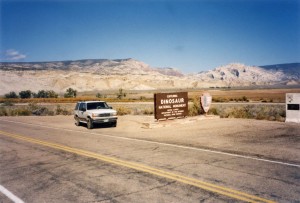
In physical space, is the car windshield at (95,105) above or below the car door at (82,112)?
above

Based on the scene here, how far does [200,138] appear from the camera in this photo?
44.6 feet

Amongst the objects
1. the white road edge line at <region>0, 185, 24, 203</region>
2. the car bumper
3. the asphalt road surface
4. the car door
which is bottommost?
the white road edge line at <region>0, 185, 24, 203</region>

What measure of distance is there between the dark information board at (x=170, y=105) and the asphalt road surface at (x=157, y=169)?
425cm

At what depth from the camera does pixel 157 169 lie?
8242mm

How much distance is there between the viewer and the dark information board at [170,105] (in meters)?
18.3

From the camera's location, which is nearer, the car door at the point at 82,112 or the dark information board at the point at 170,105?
the dark information board at the point at 170,105

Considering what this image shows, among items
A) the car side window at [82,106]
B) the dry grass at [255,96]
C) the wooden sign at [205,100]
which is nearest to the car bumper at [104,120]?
the car side window at [82,106]

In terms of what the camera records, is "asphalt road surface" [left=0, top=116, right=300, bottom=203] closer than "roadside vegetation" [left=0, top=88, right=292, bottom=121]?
Yes

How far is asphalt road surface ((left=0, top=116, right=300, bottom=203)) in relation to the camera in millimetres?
6246

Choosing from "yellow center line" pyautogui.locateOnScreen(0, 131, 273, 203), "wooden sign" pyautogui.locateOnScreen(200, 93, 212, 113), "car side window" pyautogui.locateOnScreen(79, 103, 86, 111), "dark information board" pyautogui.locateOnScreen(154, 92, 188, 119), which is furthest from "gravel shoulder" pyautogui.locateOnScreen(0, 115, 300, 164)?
"car side window" pyautogui.locateOnScreen(79, 103, 86, 111)

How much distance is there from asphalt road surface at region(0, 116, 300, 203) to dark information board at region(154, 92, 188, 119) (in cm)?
425

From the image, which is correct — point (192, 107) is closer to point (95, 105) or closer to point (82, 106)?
point (95, 105)

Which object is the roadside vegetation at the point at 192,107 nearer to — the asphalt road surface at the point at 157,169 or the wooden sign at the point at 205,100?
the wooden sign at the point at 205,100

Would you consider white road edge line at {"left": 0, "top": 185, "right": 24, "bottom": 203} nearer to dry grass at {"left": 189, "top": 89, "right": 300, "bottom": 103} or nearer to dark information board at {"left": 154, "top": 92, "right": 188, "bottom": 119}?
dark information board at {"left": 154, "top": 92, "right": 188, "bottom": 119}
